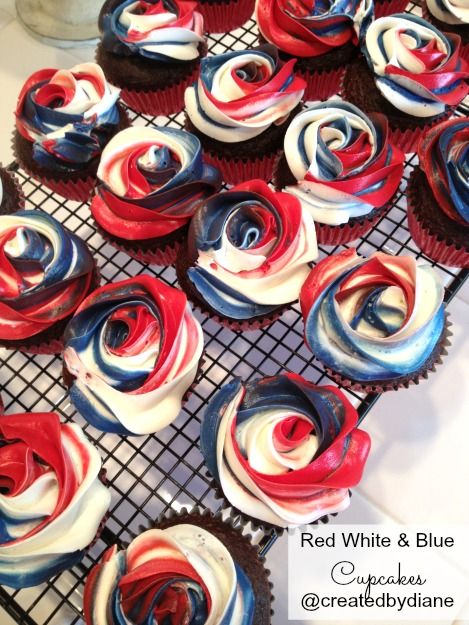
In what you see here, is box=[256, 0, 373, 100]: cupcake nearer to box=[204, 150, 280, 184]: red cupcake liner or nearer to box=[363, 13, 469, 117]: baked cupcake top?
box=[363, 13, 469, 117]: baked cupcake top

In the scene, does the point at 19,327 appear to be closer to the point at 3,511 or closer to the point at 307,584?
the point at 3,511

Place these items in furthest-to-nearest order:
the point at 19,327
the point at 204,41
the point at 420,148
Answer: the point at 204,41 → the point at 420,148 → the point at 19,327

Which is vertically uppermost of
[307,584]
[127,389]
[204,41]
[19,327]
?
[204,41]

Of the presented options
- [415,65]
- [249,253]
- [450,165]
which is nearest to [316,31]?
[415,65]

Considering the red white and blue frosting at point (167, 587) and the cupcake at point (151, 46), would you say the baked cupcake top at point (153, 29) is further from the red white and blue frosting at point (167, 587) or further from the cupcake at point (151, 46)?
the red white and blue frosting at point (167, 587)

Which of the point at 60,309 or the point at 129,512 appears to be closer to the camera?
the point at 60,309

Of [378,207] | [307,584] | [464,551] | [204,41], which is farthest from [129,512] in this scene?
[204,41]
